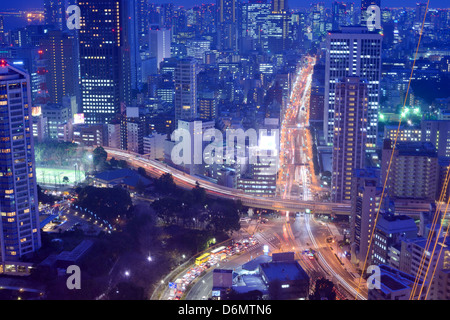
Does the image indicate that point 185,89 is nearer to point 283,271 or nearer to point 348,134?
point 348,134

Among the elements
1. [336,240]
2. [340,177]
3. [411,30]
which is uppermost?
[411,30]

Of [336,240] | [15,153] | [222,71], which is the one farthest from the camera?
[222,71]

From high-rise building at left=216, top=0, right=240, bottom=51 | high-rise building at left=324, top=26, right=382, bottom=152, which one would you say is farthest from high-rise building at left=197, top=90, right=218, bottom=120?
high-rise building at left=216, top=0, right=240, bottom=51

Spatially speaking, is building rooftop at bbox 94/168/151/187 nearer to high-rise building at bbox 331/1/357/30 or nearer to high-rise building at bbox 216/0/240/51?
high-rise building at bbox 216/0/240/51
